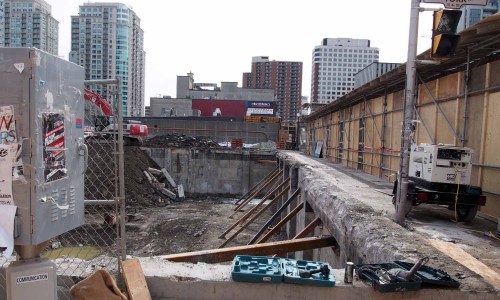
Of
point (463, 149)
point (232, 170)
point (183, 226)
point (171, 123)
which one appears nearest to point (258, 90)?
point (171, 123)

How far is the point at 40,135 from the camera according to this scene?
8.61 ft

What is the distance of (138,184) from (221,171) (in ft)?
21.6

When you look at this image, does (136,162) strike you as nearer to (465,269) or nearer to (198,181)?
(198,181)

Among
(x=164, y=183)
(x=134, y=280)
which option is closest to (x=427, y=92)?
(x=134, y=280)

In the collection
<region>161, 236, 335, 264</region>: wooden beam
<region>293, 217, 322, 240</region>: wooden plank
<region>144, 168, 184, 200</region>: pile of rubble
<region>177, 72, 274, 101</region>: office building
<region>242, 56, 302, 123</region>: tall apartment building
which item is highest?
<region>242, 56, 302, 123</region>: tall apartment building

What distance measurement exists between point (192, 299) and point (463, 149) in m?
5.56

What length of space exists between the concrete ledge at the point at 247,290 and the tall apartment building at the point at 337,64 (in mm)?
61758

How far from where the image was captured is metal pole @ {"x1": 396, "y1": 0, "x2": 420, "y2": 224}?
5.38 meters

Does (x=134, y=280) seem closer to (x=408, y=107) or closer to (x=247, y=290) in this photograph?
(x=247, y=290)

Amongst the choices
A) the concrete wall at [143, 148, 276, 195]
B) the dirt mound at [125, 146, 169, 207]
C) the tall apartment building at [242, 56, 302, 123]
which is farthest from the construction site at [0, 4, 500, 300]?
the tall apartment building at [242, 56, 302, 123]

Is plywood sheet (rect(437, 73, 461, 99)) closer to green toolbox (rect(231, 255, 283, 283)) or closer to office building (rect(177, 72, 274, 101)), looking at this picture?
green toolbox (rect(231, 255, 283, 283))

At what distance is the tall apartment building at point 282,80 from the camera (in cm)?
10525

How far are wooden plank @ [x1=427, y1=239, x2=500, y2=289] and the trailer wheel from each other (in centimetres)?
213

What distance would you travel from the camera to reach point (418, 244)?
14.6ft
